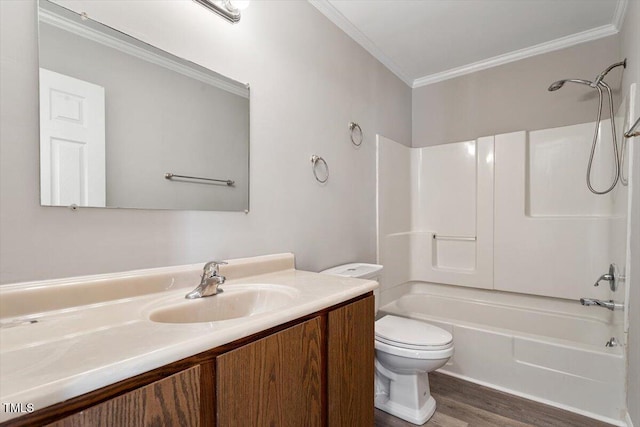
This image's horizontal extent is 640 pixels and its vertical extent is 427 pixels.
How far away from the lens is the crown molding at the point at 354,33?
1.82 meters

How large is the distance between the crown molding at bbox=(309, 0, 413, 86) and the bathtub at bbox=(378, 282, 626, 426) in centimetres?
189

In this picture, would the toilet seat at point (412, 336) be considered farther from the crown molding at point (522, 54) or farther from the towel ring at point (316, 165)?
the crown molding at point (522, 54)

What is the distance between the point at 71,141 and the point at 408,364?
5.74ft

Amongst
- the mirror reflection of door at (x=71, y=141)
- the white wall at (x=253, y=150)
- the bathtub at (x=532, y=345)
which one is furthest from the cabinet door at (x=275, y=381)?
the bathtub at (x=532, y=345)

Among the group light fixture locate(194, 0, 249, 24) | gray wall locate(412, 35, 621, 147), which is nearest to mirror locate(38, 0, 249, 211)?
light fixture locate(194, 0, 249, 24)

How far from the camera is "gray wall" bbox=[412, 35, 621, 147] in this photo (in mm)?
2203

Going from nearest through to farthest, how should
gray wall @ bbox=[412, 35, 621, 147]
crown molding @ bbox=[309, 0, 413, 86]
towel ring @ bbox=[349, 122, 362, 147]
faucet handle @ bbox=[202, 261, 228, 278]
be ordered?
1. faucet handle @ bbox=[202, 261, 228, 278]
2. crown molding @ bbox=[309, 0, 413, 86]
3. towel ring @ bbox=[349, 122, 362, 147]
4. gray wall @ bbox=[412, 35, 621, 147]

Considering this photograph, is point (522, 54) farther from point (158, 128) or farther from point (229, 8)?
point (158, 128)

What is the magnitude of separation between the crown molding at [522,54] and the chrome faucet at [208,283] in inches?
106

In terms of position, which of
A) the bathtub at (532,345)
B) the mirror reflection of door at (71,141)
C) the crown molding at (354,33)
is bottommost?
the bathtub at (532,345)

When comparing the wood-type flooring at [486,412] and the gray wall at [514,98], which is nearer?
the wood-type flooring at [486,412]

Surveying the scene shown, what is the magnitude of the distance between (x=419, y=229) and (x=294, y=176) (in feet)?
5.69

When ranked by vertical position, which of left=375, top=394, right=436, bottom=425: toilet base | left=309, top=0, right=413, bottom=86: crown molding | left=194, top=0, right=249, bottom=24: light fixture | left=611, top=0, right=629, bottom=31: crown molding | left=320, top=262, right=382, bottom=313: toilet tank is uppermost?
left=611, top=0, right=629, bottom=31: crown molding

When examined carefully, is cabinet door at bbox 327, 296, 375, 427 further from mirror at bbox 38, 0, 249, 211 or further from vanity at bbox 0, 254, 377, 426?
mirror at bbox 38, 0, 249, 211
